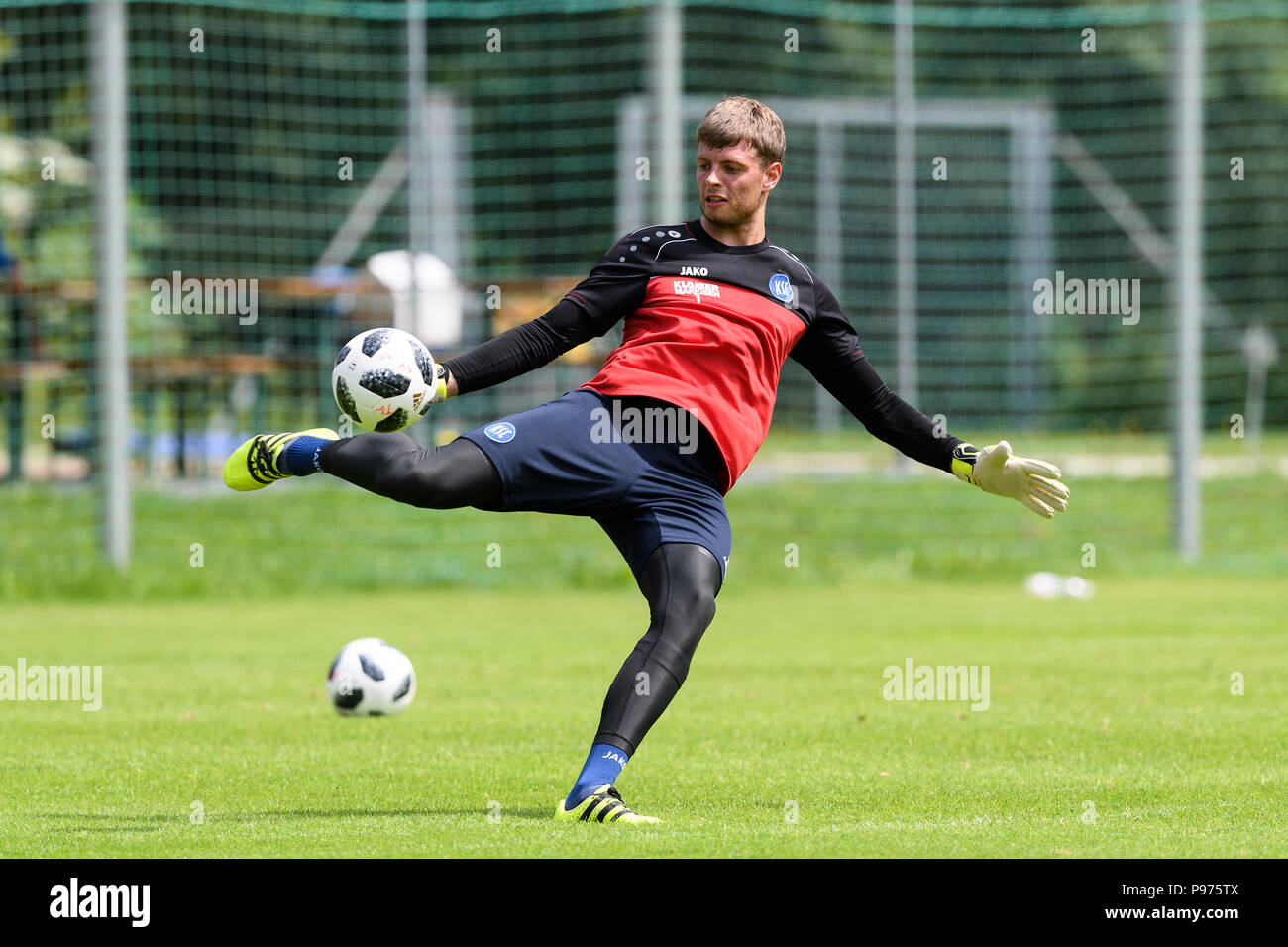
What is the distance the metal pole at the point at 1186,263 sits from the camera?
49.9ft

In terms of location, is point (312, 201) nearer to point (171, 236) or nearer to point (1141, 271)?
point (171, 236)

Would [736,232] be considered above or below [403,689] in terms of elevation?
above

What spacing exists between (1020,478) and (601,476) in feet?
4.35

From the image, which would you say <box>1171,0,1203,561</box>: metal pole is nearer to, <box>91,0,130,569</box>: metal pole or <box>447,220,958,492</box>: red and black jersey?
<box>91,0,130,569</box>: metal pole

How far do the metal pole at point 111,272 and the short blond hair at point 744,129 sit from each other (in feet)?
28.8

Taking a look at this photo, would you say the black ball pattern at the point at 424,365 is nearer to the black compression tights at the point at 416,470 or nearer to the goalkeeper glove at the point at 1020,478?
the black compression tights at the point at 416,470

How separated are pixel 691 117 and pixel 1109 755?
55.7 ft

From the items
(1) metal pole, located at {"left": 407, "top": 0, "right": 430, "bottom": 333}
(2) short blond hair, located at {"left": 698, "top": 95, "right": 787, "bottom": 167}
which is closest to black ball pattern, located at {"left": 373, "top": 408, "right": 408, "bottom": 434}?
(2) short blond hair, located at {"left": 698, "top": 95, "right": 787, "bottom": 167}

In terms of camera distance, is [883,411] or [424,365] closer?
[424,365]

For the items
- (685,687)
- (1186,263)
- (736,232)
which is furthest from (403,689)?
(1186,263)

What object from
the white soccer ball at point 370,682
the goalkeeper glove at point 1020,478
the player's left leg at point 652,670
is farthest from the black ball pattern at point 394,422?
the white soccer ball at point 370,682

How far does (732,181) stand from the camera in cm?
573

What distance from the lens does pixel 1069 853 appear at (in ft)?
15.3

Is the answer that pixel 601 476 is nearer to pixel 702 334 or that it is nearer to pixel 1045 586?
pixel 702 334
